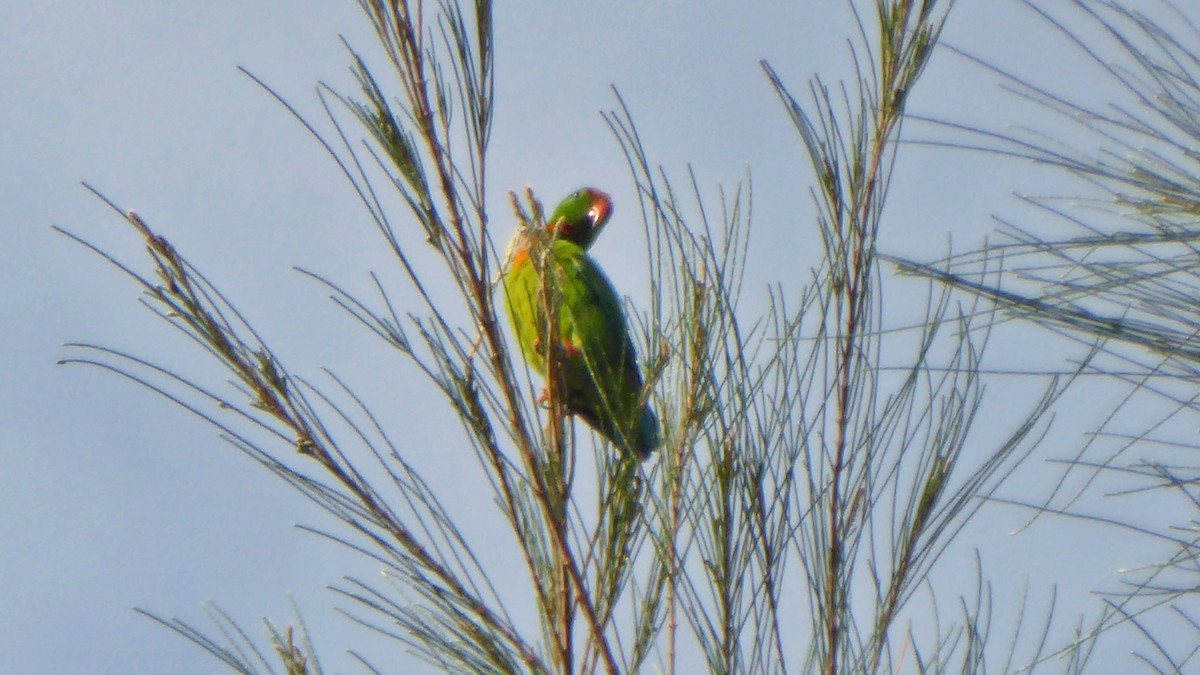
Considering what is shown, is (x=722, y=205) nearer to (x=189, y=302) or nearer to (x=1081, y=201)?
(x=1081, y=201)

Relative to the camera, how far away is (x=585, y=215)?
4445 mm

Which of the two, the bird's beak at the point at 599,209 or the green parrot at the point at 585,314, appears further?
the bird's beak at the point at 599,209

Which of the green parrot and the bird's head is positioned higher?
the bird's head

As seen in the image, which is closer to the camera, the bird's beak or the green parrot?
the green parrot

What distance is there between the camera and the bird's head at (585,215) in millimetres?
4441

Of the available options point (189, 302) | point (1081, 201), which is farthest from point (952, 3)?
point (189, 302)

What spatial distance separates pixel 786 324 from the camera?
206cm

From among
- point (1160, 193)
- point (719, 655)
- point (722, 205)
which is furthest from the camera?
point (722, 205)

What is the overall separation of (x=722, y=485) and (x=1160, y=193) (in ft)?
2.33

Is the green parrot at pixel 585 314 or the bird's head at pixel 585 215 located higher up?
the bird's head at pixel 585 215

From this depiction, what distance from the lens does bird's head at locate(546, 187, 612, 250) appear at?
175 inches

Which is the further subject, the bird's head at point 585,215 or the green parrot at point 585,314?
the bird's head at point 585,215

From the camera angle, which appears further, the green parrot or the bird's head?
the bird's head

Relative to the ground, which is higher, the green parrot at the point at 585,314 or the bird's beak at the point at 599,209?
the bird's beak at the point at 599,209
